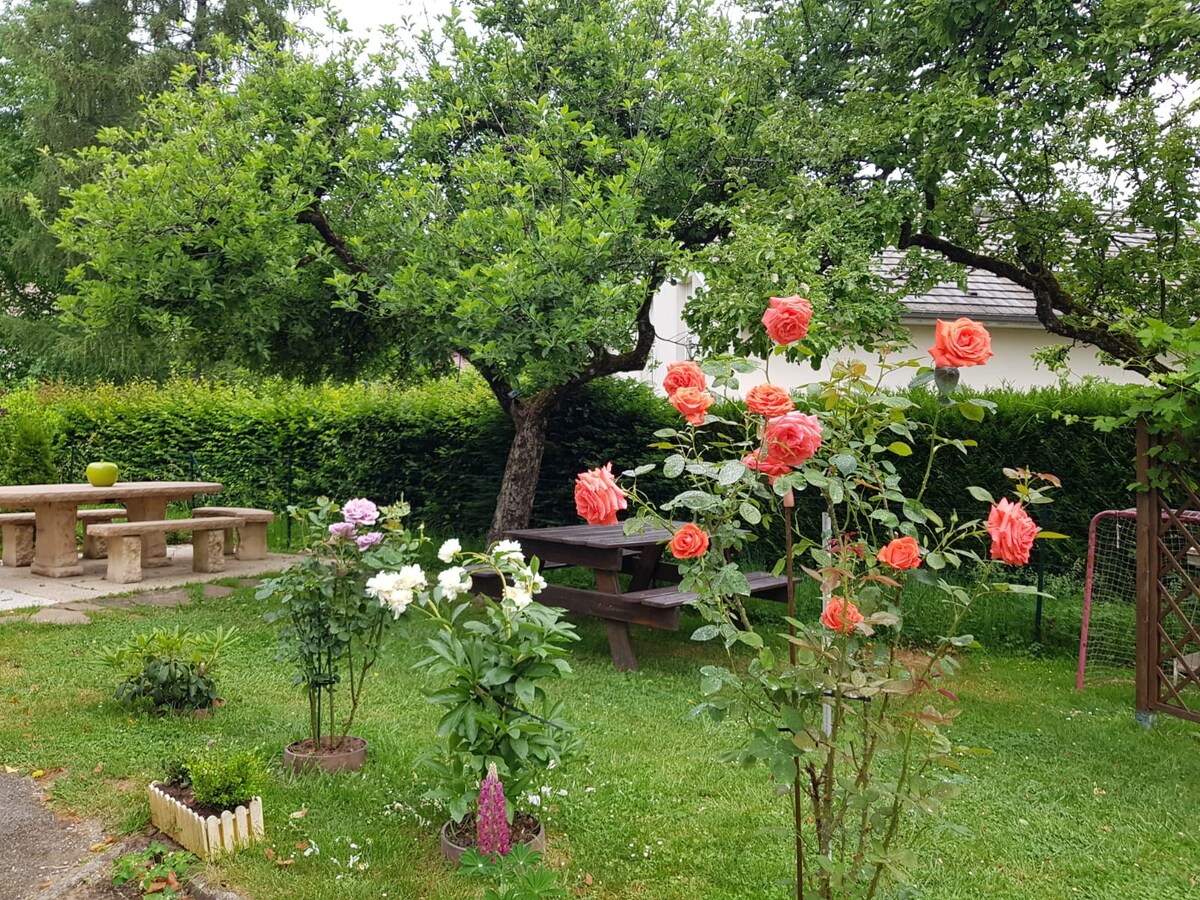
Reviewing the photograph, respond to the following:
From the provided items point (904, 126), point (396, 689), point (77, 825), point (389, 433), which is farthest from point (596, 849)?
point (389, 433)

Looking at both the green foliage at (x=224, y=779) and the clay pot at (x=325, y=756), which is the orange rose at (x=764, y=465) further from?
the clay pot at (x=325, y=756)

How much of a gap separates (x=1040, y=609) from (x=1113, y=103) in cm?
390

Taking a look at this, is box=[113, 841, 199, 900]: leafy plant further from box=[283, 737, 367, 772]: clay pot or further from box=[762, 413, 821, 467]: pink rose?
box=[762, 413, 821, 467]: pink rose

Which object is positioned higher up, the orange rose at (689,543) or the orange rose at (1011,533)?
the orange rose at (1011,533)

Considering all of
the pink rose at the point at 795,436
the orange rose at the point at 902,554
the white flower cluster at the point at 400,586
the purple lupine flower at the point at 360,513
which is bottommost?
the white flower cluster at the point at 400,586

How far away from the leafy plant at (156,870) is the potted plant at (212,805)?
0.22 ft

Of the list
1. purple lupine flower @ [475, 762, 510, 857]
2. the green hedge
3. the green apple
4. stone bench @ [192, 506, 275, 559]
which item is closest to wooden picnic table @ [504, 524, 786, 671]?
purple lupine flower @ [475, 762, 510, 857]

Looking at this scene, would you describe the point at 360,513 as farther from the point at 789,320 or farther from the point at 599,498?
the point at 789,320

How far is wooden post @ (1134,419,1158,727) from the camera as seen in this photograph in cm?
484

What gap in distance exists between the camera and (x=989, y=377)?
1402 centimetres

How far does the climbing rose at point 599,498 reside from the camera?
2273 mm

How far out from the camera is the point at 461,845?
10.1 feet

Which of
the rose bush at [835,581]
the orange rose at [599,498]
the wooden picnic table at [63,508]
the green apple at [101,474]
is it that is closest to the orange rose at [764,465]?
the rose bush at [835,581]

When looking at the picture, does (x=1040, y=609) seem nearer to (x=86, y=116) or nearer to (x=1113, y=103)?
(x=1113, y=103)
